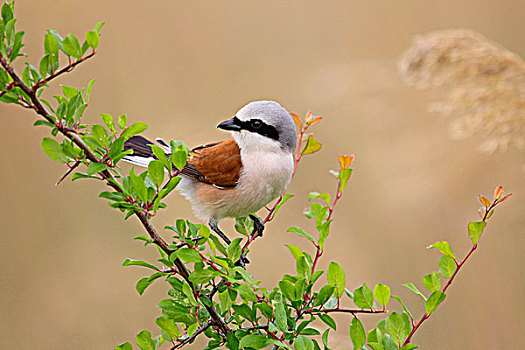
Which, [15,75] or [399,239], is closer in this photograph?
[15,75]

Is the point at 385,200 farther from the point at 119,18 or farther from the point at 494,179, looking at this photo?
the point at 119,18

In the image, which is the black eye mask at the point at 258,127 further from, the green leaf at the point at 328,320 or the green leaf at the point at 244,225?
the green leaf at the point at 328,320

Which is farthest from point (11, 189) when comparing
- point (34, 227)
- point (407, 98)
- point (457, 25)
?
point (457, 25)

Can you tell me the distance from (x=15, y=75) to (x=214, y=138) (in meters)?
1.93

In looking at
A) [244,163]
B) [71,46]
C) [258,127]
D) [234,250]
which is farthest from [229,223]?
[71,46]

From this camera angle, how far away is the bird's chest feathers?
131cm

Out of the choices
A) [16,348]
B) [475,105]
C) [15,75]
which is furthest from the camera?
[16,348]

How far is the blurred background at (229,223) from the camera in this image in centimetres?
227

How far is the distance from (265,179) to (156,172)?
1.73 feet

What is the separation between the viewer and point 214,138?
262cm

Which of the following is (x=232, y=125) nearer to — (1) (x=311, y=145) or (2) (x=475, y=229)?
(1) (x=311, y=145)

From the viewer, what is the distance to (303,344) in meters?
0.82

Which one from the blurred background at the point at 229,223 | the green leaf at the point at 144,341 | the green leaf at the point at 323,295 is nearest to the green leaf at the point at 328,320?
the green leaf at the point at 323,295

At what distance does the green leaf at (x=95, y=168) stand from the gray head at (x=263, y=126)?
543 millimetres
